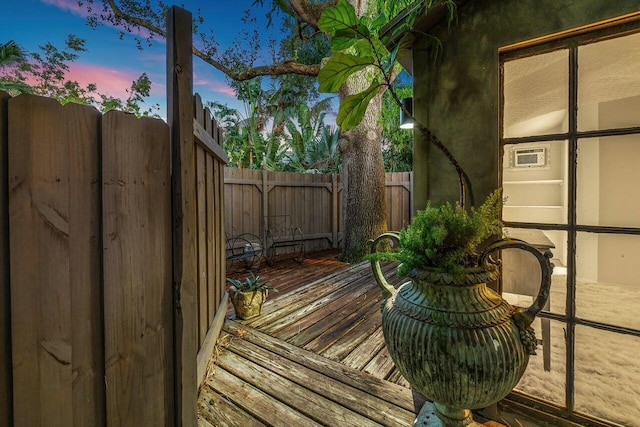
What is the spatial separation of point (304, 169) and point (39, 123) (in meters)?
9.18

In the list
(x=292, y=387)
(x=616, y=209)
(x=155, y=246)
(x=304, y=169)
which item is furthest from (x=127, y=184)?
(x=304, y=169)

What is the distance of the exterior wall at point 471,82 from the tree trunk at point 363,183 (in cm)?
370

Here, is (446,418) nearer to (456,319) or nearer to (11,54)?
(456,319)

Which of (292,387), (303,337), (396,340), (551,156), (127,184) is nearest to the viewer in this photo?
(127,184)

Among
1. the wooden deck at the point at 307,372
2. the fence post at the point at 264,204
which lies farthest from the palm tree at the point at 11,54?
the wooden deck at the point at 307,372

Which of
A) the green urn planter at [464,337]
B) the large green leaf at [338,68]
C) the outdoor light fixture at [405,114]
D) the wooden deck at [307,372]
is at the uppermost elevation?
the outdoor light fixture at [405,114]

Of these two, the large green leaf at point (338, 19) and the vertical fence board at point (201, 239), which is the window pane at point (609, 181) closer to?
the large green leaf at point (338, 19)

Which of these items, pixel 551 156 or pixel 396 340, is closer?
pixel 396 340

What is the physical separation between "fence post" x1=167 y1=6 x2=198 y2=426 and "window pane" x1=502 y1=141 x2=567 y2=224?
1421 millimetres

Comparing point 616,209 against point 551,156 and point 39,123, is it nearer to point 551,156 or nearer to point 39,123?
point 551,156

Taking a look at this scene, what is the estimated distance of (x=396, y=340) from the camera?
104 cm

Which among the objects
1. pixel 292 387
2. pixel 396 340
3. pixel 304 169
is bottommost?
pixel 292 387

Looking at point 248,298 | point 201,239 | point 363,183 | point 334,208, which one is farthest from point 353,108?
point 334,208

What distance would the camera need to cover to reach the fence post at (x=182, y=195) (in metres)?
1.06
